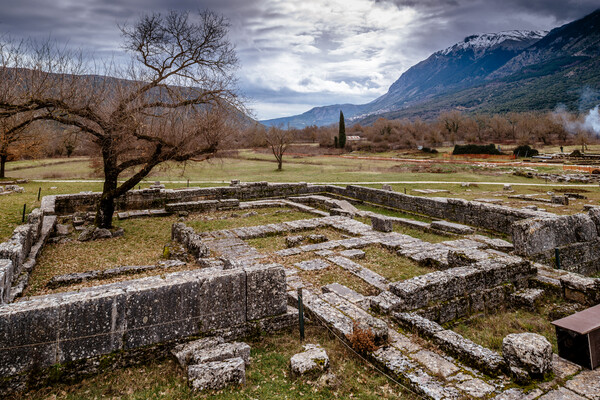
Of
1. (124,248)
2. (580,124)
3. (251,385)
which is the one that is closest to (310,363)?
(251,385)

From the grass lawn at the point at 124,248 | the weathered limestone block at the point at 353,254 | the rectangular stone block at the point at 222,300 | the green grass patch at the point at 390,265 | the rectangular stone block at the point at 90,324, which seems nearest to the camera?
the rectangular stone block at the point at 90,324

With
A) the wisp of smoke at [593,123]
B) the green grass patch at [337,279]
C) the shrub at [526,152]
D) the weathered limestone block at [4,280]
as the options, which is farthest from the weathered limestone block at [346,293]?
the wisp of smoke at [593,123]

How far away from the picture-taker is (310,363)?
15.0 ft

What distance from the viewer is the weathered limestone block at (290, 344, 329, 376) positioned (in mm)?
4516

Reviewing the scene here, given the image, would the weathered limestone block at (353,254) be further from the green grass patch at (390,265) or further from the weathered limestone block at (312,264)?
the weathered limestone block at (312,264)

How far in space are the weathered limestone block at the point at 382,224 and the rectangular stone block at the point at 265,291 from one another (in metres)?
7.92

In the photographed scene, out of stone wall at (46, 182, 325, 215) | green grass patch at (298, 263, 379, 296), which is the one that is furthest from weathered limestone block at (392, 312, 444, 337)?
stone wall at (46, 182, 325, 215)

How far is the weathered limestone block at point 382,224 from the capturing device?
42.4ft

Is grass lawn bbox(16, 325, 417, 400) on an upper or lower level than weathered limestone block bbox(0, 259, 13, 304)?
lower

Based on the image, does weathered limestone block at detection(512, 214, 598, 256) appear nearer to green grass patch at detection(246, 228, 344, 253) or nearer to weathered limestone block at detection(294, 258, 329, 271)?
weathered limestone block at detection(294, 258, 329, 271)

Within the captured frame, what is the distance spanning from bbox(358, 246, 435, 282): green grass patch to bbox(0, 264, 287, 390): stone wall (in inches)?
161

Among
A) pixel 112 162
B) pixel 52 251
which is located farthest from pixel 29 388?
pixel 112 162

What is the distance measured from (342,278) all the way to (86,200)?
50.6ft

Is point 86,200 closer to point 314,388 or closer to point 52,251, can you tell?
point 52,251
